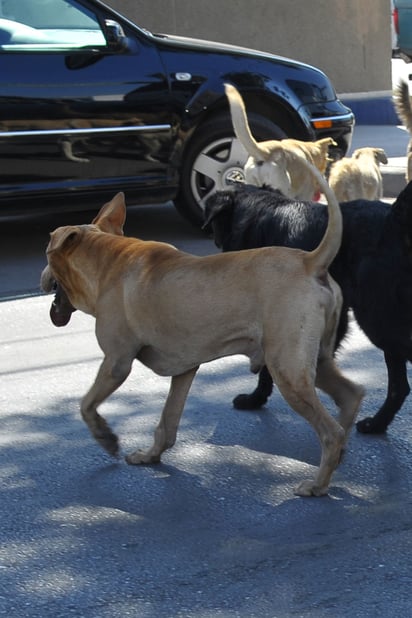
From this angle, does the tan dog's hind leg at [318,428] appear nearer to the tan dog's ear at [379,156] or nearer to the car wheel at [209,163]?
the tan dog's ear at [379,156]

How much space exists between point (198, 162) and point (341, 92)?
749 centimetres

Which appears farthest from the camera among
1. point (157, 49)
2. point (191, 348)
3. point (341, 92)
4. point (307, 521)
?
point (341, 92)

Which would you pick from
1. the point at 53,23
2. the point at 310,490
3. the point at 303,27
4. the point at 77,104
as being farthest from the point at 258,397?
the point at 303,27

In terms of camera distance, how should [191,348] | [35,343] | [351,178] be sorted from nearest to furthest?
[191,348] → [35,343] → [351,178]

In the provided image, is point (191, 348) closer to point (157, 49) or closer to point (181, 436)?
point (181, 436)

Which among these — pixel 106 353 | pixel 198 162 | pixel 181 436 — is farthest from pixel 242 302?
pixel 198 162

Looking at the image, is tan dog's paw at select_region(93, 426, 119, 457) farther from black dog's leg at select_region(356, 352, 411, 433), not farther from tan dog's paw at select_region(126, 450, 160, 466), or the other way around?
black dog's leg at select_region(356, 352, 411, 433)

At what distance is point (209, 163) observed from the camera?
30.5ft

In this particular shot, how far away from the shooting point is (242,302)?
4516 mm

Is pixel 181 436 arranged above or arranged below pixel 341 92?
above

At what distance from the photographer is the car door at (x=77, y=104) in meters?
8.53

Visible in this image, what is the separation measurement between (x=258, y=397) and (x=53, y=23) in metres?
4.38

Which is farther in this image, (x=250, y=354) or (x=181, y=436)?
(x=181, y=436)

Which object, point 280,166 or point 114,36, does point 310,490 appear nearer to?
A: point 280,166
